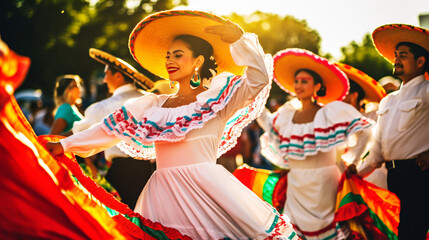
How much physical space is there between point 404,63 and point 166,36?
92.8 inches

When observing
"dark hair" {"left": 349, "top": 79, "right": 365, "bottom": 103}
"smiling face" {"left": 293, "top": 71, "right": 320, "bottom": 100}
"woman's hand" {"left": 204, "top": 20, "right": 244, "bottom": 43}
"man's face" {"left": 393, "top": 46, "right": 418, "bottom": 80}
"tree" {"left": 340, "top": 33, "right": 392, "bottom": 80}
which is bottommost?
"tree" {"left": 340, "top": 33, "right": 392, "bottom": 80}

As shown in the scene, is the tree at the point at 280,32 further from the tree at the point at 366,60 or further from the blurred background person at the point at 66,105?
the blurred background person at the point at 66,105

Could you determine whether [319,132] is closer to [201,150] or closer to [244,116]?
[244,116]

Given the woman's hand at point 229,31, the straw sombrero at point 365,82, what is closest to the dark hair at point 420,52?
the straw sombrero at point 365,82

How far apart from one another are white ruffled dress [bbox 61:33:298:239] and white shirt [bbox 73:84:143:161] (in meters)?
1.96

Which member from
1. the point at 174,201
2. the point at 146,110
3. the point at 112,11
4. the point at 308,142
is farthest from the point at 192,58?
the point at 112,11

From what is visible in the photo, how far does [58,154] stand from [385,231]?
3582mm

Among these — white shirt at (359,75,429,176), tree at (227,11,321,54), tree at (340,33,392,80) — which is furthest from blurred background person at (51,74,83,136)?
tree at (340,33,392,80)

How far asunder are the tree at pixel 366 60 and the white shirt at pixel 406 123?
138ft

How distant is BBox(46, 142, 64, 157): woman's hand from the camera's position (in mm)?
3449

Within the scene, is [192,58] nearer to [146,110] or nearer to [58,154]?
[146,110]

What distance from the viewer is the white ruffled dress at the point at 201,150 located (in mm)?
3400

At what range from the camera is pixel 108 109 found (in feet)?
19.6

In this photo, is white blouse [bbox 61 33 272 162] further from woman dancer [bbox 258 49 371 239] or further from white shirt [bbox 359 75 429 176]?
woman dancer [bbox 258 49 371 239]
